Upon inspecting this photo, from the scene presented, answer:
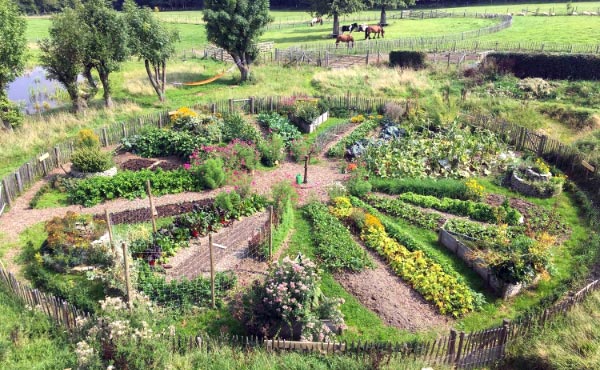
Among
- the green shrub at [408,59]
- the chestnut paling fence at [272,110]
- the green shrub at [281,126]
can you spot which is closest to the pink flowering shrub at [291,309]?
the chestnut paling fence at [272,110]

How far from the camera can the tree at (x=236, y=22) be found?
28.9 meters

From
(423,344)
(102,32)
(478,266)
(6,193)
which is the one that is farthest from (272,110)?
(423,344)

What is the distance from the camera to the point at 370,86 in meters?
29.7

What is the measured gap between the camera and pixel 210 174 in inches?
628

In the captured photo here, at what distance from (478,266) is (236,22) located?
2272cm

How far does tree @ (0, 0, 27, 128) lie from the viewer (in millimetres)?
19422

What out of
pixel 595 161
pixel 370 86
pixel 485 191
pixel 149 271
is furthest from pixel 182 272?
pixel 370 86

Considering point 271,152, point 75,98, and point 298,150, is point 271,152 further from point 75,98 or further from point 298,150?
point 75,98

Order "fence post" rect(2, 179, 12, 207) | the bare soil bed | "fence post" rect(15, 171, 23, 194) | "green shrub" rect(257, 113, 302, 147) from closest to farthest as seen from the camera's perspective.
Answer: the bare soil bed < "fence post" rect(2, 179, 12, 207) < "fence post" rect(15, 171, 23, 194) < "green shrub" rect(257, 113, 302, 147)

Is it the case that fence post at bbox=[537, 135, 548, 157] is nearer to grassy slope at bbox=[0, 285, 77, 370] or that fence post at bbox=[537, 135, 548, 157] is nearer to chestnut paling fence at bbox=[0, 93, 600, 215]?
chestnut paling fence at bbox=[0, 93, 600, 215]

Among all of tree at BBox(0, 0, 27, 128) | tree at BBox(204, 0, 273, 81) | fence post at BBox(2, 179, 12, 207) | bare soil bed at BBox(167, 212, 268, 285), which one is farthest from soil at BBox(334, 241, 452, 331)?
tree at BBox(204, 0, 273, 81)

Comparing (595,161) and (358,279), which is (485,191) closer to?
(595,161)

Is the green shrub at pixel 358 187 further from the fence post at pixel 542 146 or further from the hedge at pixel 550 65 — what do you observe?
the hedge at pixel 550 65

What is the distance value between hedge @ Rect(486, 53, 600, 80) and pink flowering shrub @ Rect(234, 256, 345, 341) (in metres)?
27.2
